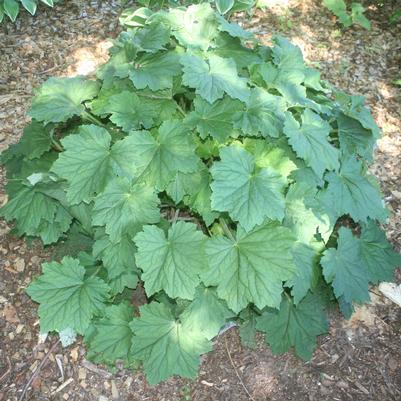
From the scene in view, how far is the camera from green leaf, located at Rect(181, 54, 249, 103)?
253 cm

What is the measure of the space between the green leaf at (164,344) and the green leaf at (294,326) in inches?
16.6

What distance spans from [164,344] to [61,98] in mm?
1429

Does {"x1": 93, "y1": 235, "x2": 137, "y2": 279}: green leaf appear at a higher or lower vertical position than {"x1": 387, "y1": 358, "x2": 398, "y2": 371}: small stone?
higher

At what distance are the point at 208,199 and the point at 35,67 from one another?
2552mm

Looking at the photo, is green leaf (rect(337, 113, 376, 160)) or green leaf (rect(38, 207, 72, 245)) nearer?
green leaf (rect(38, 207, 72, 245))

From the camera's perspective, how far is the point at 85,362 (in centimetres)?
283

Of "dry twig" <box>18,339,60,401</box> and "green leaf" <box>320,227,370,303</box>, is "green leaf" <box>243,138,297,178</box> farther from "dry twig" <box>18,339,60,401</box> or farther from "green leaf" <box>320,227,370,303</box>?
"dry twig" <box>18,339,60,401</box>

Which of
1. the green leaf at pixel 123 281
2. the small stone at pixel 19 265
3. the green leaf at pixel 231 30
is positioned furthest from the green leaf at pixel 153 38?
the small stone at pixel 19 265

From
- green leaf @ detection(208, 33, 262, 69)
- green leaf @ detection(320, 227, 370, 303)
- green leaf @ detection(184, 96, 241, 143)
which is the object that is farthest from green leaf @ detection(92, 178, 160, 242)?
green leaf @ detection(208, 33, 262, 69)

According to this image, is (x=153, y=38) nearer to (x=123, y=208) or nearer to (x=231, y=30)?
(x=231, y=30)

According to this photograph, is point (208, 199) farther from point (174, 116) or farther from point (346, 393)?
point (346, 393)

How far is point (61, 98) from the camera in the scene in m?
2.81

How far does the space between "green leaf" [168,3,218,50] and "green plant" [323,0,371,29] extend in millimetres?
2463

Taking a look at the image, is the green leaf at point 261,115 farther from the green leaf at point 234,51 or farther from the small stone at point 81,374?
the small stone at point 81,374
